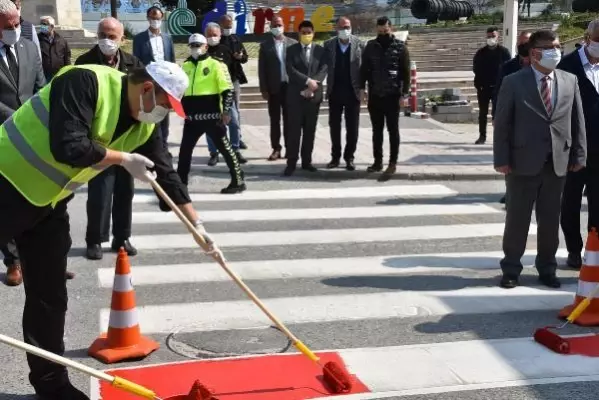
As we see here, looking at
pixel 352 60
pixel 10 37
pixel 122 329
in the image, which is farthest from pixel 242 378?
pixel 352 60

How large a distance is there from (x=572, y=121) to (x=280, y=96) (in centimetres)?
625

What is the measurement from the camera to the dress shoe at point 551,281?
685 cm

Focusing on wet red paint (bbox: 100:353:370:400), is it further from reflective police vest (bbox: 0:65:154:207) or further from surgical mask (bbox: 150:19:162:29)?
surgical mask (bbox: 150:19:162:29)

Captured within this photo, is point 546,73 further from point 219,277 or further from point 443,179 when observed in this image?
point 443,179

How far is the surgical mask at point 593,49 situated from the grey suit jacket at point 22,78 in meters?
4.67

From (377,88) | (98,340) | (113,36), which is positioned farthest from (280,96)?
(98,340)

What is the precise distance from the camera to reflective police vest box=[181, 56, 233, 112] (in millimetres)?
10008

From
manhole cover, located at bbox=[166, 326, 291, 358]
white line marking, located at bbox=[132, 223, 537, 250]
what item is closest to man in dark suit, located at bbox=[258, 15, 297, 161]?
white line marking, located at bbox=[132, 223, 537, 250]

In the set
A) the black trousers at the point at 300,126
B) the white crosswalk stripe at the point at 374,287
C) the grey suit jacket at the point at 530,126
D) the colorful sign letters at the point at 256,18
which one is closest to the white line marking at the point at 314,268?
the white crosswalk stripe at the point at 374,287

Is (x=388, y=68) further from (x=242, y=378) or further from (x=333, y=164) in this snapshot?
(x=242, y=378)

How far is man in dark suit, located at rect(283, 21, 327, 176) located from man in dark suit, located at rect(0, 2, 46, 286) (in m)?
5.11

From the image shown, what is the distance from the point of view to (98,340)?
5.40m

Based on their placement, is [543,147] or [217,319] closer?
[217,319]

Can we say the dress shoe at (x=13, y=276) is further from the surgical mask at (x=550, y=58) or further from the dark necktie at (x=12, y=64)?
the surgical mask at (x=550, y=58)
